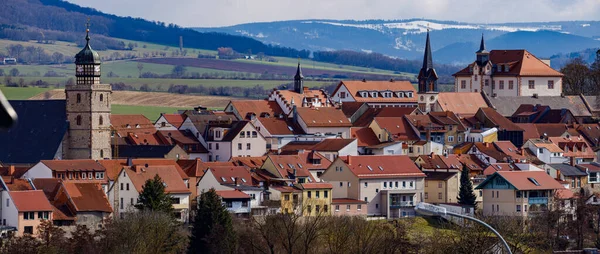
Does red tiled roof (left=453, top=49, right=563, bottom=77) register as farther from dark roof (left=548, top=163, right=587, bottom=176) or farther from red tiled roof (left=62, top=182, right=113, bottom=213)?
red tiled roof (left=62, top=182, right=113, bottom=213)

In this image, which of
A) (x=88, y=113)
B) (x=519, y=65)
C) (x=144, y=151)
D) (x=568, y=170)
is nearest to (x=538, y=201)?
(x=568, y=170)

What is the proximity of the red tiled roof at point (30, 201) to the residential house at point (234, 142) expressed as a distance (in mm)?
25782

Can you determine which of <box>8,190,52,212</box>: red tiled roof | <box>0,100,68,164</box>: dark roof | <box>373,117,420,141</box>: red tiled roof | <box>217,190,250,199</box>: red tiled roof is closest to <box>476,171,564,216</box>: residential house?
<box>217,190,250,199</box>: red tiled roof

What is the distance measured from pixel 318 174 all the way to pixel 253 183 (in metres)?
6.23

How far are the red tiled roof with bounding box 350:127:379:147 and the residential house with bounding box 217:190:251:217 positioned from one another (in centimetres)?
2389

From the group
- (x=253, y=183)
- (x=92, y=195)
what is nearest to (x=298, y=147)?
(x=253, y=183)

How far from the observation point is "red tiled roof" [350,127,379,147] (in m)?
86.8

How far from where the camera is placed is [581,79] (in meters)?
126

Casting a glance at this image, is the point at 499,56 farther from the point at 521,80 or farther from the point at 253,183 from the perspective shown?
the point at 253,183

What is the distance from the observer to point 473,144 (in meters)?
86.8

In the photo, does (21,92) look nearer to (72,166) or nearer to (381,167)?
(381,167)

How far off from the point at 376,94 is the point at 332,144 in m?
34.2

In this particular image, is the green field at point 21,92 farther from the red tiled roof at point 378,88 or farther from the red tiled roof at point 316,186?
the red tiled roof at point 316,186

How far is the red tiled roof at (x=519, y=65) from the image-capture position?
384 ft
